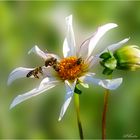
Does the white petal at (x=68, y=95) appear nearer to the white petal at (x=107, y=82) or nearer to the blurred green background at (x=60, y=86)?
the white petal at (x=107, y=82)

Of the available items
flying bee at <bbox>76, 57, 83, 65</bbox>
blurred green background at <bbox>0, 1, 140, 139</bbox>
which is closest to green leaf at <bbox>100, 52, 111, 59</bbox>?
flying bee at <bbox>76, 57, 83, 65</bbox>

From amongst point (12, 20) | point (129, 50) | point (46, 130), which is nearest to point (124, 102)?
point (46, 130)

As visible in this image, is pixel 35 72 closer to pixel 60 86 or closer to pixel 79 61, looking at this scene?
pixel 79 61

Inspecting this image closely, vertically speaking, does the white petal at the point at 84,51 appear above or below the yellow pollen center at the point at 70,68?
above

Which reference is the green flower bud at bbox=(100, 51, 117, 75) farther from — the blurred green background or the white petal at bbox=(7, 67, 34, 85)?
the blurred green background

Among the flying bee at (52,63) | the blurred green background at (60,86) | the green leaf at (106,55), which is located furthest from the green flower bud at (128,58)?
the blurred green background at (60,86)

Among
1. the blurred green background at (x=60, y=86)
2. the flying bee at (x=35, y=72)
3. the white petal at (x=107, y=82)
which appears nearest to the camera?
the white petal at (x=107, y=82)

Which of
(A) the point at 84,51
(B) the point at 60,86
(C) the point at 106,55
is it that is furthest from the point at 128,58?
(B) the point at 60,86
